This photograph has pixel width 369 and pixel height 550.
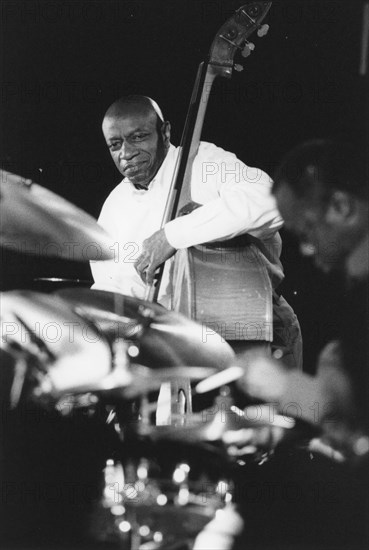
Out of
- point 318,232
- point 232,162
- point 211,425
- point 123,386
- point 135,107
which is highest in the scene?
point 135,107

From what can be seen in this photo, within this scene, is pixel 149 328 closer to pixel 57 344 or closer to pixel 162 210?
pixel 57 344

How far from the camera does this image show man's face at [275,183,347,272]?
6.73 ft

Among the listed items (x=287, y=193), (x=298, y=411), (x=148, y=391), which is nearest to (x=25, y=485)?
(x=148, y=391)

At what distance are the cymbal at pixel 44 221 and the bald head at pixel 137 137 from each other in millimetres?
407

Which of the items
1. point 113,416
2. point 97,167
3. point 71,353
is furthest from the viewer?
point 97,167

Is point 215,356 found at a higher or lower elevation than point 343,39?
lower

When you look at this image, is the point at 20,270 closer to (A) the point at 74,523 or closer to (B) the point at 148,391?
(B) the point at 148,391

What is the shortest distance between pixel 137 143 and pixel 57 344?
0.61m

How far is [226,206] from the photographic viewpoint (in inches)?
77.2

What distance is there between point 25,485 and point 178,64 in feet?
3.88

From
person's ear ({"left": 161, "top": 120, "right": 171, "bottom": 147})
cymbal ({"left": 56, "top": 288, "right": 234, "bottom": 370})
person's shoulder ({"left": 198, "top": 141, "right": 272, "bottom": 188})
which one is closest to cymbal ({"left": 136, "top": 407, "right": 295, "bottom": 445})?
cymbal ({"left": 56, "top": 288, "right": 234, "bottom": 370})

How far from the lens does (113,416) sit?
1914mm

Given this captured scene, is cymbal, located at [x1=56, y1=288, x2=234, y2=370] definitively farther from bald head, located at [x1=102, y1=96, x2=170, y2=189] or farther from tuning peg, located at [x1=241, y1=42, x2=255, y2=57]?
tuning peg, located at [x1=241, y1=42, x2=255, y2=57]

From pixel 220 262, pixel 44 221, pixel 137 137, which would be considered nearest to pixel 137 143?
pixel 137 137
